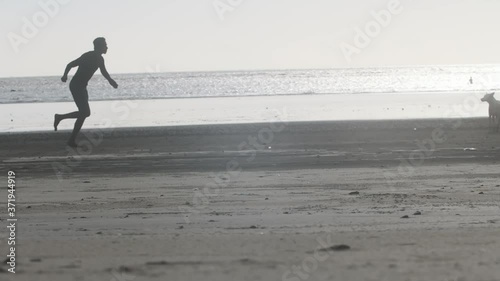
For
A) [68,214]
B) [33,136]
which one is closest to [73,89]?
[33,136]

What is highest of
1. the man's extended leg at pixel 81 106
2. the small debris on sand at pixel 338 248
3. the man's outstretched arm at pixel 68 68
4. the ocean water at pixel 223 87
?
the small debris on sand at pixel 338 248

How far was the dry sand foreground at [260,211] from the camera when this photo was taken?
449cm

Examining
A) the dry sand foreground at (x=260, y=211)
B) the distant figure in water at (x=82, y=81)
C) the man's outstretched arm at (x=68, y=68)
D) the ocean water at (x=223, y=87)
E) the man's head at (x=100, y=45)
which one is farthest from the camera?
the ocean water at (x=223, y=87)

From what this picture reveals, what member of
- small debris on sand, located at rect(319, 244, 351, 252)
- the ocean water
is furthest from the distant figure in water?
the ocean water

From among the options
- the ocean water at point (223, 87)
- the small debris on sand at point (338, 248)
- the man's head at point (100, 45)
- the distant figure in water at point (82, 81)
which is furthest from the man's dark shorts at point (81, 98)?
the ocean water at point (223, 87)

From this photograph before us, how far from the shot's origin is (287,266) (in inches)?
176

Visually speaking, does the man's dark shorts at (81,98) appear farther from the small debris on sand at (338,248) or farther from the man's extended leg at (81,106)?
the small debris on sand at (338,248)

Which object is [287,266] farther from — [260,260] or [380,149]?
[380,149]

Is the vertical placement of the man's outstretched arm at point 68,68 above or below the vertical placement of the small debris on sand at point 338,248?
below

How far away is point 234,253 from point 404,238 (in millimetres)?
1078

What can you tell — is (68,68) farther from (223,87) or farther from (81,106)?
(223,87)

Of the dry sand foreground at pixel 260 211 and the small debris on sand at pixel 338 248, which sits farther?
the small debris on sand at pixel 338 248

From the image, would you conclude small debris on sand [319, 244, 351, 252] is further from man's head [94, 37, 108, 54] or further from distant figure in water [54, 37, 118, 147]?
distant figure in water [54, 37, 118, 147]

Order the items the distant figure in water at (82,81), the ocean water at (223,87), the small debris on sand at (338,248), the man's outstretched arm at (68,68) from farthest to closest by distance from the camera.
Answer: the ocean water at (223,87) < the distant figure in water at (82,81) < the man's outstretched arm at (68,68) < the small debris on sand at (338,248)
